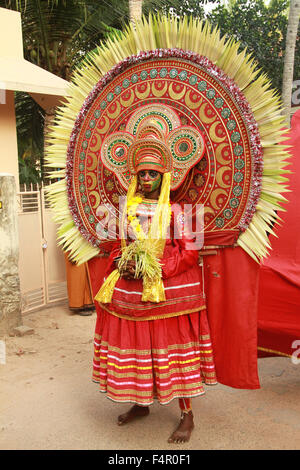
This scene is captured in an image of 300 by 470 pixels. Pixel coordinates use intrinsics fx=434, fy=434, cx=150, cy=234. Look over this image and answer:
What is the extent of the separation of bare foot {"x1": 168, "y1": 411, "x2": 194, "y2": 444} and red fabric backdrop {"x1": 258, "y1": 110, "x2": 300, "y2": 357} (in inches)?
31.9

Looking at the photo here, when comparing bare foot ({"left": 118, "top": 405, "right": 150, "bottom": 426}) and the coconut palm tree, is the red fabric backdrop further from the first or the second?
the coconut palm tree

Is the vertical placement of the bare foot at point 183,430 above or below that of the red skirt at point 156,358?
below

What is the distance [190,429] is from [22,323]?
291cm

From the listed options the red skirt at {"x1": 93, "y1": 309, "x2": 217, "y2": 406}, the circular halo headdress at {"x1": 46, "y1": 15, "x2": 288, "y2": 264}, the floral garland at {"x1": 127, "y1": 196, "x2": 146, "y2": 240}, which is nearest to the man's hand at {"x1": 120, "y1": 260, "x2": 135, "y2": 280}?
the floral garland at {"x1": 127, "y1": 196, "x2": 146, "y2": 240}

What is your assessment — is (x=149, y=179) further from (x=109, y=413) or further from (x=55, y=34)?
(x=55, y=34)

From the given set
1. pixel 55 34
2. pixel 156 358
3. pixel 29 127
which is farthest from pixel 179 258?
pixel 29 127

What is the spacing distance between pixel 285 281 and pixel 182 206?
90cm

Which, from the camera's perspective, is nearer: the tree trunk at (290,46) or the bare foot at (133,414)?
the bare foot at (133,414)

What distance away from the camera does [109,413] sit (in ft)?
10.9

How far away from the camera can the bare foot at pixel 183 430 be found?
9.39 ft

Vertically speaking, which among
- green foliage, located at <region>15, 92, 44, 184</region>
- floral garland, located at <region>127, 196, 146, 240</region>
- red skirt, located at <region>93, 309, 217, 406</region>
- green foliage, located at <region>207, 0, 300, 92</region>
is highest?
green foliage, located at <region>207, 0, 300, 92</region>

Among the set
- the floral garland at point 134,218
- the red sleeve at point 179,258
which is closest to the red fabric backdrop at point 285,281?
the red sleeve at point 179,258

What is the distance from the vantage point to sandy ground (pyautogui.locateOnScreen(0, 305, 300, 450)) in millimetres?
2891

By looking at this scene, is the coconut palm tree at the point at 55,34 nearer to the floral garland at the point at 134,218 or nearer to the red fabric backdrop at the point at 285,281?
the floral garland at the point at 134,218
